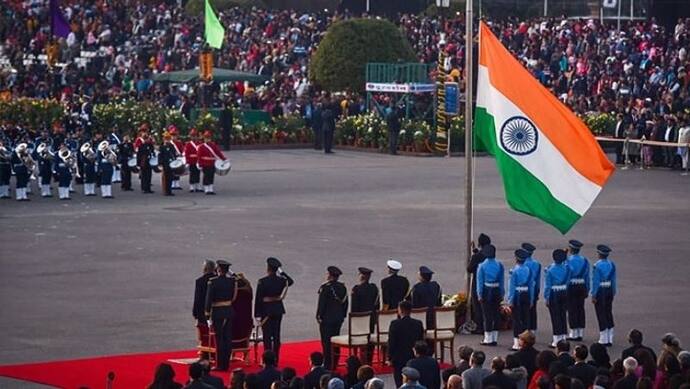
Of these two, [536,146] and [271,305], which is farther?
[536,146]

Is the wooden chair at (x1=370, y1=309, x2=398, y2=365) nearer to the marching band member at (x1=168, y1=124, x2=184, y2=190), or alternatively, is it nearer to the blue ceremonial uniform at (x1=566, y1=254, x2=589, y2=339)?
the blue ceremonial uniform at (x1=566, y1=254, x2=589, y2=339)

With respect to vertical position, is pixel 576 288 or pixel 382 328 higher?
pixel 576 288

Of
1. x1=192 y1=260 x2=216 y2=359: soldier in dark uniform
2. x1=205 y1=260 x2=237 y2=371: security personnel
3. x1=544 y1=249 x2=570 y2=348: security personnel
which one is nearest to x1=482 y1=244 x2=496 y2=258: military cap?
x1=544 y1=249 x2=570 y2=348: security personnel

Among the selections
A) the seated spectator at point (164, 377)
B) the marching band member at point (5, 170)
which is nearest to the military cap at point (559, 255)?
the seated spectator at point (164, 377)

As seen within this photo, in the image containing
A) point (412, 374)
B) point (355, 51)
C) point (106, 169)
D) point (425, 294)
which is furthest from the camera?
point (355, 51)

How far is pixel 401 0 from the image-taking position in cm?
6888

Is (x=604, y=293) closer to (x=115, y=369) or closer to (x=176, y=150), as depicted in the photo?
(x=115, y=369)

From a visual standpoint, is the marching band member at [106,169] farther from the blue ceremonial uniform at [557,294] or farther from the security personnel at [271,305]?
the blue ceremonial uniform at [557,294]

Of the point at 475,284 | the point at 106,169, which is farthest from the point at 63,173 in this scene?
the point at 475,284

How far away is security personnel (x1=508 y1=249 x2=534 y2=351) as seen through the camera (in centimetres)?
2233

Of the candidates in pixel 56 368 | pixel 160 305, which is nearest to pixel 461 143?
pixel 160 305

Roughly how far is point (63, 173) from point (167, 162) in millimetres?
2136

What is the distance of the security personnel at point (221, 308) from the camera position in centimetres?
2092

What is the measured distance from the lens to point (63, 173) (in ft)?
121
